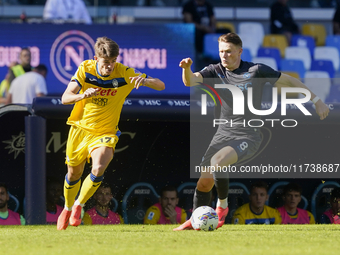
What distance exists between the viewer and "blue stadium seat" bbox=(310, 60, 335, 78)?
11.8m

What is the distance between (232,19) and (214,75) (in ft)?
29.3

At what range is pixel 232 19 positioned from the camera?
1382cm

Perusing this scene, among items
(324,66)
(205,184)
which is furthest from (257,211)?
(324,66)

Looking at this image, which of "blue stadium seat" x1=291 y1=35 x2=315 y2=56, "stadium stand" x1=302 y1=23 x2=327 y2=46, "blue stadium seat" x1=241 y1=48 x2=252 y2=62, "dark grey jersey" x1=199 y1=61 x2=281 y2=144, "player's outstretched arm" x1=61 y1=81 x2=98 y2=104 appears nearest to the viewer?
"player's outstretched arm" x1=61 y1=81 x2=98 y2=104

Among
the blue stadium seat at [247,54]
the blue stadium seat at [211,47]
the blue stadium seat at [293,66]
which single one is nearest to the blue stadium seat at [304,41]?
the blue stadium seat at [293,66]

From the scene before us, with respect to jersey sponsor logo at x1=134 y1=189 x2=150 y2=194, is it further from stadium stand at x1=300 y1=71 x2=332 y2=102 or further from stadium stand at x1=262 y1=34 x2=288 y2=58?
stadium stand at x1=262 y1=34 x2=288 y2=58

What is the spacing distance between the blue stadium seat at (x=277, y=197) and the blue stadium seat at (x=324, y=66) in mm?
5470

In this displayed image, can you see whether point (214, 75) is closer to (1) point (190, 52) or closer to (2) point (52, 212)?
(2) point (52, 212)

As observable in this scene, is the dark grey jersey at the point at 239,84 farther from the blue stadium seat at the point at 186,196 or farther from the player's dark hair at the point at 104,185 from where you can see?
the player's dark hair at the point at 104,185

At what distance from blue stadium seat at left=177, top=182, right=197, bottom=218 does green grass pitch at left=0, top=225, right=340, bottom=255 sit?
149 centimetres

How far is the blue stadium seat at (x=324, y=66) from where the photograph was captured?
463 inches

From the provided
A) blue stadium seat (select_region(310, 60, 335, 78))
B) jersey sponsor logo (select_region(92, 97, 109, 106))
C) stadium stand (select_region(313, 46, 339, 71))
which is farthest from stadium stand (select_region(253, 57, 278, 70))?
jersey sponsor logo (select_region(92, 97, 109, 106))

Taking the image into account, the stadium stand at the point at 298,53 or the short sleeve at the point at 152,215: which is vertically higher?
the stadium stand at the point at 298,53

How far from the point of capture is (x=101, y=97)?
17.0ft
